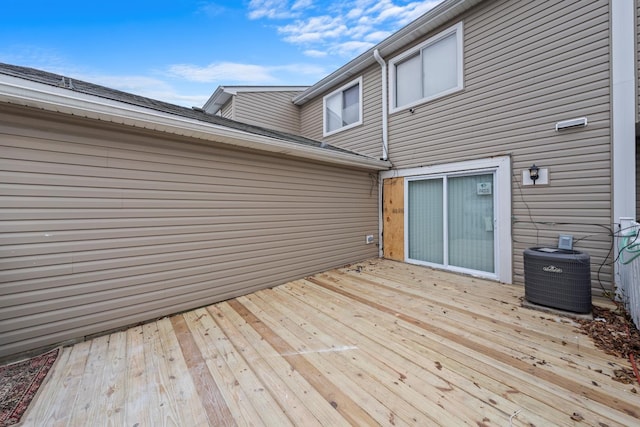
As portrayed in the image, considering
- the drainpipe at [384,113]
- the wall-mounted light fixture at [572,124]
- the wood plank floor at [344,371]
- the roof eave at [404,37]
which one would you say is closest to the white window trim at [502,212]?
the wall-mounted light fixture at [572,124]

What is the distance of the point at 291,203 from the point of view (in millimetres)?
4762

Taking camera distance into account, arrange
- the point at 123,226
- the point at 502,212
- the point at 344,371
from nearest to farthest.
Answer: the point at 344,371 → the point at 123,226 → the point at 502,212

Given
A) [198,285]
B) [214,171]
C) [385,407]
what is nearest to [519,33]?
[214,171]

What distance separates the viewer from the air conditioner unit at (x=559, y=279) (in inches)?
120

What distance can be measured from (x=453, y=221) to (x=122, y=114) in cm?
550

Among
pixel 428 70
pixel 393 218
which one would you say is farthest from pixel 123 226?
pixel 428 70

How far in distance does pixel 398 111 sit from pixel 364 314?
468 cm

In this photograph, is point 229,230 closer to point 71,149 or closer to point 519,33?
point 71,149

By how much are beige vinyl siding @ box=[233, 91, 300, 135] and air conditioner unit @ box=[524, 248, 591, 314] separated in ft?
25.3

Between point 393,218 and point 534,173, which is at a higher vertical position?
point 534,173

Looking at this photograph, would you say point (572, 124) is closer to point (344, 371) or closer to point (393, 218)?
point (393, 218)

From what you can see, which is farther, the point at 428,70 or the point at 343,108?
the point at 343,108

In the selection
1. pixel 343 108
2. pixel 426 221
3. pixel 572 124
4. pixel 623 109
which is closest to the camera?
pixel 623 109

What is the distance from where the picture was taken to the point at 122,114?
9.01 feet
